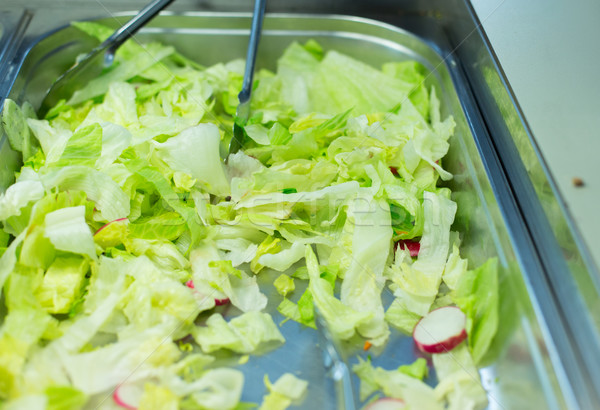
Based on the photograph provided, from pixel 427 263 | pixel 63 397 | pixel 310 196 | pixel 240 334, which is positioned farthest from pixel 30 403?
pixel 427 263

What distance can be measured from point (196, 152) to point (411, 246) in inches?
24.3

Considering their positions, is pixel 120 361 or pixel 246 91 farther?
pixel 246 91

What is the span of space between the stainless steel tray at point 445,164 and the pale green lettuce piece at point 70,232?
0.31 meters

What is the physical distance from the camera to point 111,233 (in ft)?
3.63

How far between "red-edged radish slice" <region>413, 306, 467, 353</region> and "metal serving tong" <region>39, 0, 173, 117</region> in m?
1.26

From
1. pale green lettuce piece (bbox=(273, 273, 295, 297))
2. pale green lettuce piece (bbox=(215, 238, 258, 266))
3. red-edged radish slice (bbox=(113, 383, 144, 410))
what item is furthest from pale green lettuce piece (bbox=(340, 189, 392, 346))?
red-edged radish slice (bbox=(113, 383, 144, 410))

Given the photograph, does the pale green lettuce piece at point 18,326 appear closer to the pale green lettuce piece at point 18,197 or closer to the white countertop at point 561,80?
the pale green lettuce piece at point 18,197

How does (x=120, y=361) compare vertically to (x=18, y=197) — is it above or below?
below

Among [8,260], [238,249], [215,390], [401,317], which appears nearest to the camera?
[215,390]

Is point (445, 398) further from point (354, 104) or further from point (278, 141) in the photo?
point (354, 104)

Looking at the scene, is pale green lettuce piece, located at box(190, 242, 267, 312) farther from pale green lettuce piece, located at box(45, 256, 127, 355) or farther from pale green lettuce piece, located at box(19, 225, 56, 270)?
pale green lettuce piece, located at box(19, 225, 56, 270)

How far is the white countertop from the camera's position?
954 mm

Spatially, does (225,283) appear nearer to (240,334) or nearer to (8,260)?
(240,334)

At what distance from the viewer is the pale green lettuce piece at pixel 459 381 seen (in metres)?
0.93
